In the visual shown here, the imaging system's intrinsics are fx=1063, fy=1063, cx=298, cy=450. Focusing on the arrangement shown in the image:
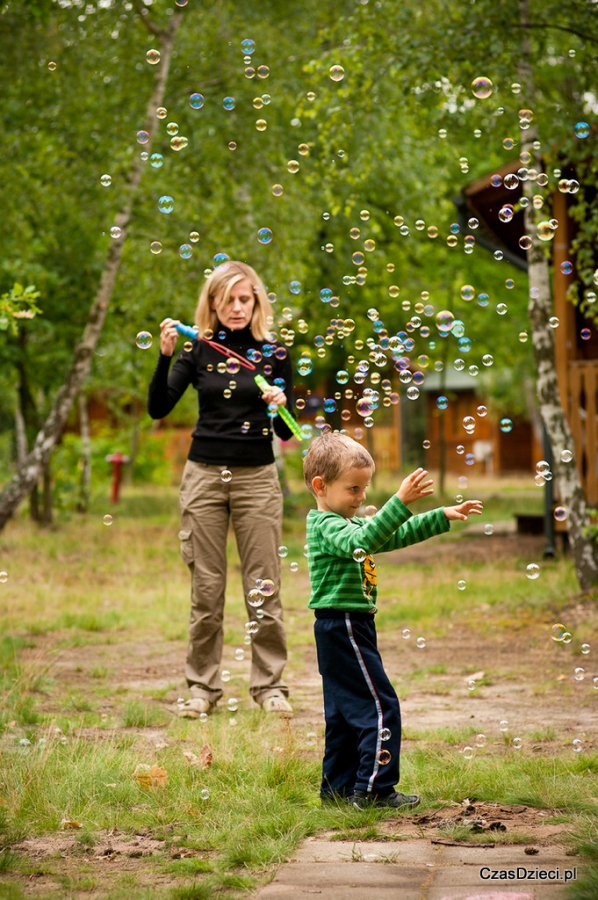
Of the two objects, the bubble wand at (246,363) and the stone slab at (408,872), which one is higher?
the bubble wand at (246,363)

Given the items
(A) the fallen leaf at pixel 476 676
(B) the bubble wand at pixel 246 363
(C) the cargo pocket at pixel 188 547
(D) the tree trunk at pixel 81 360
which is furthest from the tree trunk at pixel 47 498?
(B) the bubble wand at pixel 246 363

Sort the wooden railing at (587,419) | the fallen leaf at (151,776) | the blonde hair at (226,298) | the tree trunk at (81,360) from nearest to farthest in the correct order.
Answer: the fallen leaf at (151,776) → the blonde hair at (226,298) → the wooden railing at (587,419) → the tree trunk at (81,360)

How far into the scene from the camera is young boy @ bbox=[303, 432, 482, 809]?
3520 millimetres

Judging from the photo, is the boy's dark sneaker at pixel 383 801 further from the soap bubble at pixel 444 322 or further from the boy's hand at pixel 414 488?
the soap bubble at pixel 444 322

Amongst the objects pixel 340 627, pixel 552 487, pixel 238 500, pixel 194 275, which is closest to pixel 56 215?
pixel 194 275

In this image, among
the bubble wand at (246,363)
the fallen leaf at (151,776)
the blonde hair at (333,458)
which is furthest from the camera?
the bubble wand at (246,363)

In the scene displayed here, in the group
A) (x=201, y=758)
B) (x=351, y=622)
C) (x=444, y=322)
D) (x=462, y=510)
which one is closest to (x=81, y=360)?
(x=444, y=322)

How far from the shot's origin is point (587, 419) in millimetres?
10352

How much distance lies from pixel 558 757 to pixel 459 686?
1824 mm

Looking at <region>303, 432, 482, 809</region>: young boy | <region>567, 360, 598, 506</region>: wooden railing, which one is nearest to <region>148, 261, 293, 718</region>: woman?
<region>303, 432, 482, 809</region>: young boy

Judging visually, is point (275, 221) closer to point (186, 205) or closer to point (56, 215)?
point (186, 205)

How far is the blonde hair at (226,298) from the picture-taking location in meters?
5.17

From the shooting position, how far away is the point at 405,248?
2083 cm

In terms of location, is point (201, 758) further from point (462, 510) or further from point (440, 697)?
point (440, 697)
